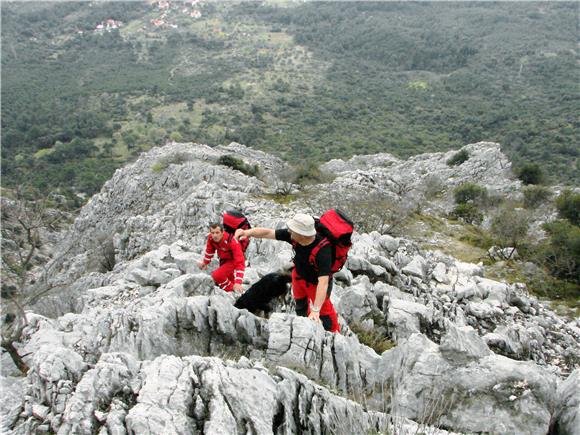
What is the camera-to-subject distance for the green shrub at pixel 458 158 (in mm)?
51812

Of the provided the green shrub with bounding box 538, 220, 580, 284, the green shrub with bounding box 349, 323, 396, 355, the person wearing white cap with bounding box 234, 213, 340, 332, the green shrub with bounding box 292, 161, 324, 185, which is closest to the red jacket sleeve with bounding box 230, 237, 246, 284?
the person wearing white cap with bounding box 234, 213, 340, 332

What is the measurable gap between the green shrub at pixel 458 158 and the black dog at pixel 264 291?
4929 cm

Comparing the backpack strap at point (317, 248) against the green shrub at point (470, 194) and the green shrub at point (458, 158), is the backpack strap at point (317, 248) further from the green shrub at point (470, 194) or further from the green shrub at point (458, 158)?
the green shrub at point (458, 158)

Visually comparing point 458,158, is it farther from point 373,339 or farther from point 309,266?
point 309,266

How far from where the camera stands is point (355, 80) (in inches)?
4569

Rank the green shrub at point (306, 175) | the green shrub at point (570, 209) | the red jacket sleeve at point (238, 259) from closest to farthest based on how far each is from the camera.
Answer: the red jacket sleeve at point (238, 259) < the green shrub at point (570, 209) < the green shrub at point (306, 175)

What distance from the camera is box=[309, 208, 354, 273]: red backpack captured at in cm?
605

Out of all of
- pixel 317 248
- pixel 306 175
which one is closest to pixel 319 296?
pixel 317 248

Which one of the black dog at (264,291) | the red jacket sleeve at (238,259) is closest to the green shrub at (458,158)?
the red jacket sleeve at (238,259)

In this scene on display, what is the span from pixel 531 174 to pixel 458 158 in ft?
35.7

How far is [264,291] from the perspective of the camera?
761 cm

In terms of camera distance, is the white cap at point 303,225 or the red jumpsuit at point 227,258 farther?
the red jumpsuit at point 227,258

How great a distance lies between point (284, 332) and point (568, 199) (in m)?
28.8

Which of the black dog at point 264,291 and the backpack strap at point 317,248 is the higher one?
the backpack strap at point 317,248
